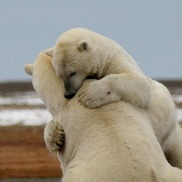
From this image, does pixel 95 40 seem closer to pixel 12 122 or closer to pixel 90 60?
pixel 90 60

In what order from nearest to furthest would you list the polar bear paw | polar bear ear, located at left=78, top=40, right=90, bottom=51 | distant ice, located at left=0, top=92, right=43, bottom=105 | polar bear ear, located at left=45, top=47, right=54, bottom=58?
the polar bear paw → polar bear ear, located at left=78, top=40, right=90, bottom=51 → polar bear ear, located at left=45, top=47, right=54, bottom=58 → distant ice, located at left=0, top=92, right=43, bottom=105

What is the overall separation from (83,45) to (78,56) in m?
0.09

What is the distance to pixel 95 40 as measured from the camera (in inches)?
181

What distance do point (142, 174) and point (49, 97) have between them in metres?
0.61

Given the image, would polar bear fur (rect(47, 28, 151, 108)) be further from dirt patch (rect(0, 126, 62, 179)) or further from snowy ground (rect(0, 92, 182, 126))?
snowy ground (rect(0, 92, 182, 126))

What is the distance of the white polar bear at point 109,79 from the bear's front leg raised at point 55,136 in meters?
0.16

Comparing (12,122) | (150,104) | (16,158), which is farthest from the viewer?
(12,122)

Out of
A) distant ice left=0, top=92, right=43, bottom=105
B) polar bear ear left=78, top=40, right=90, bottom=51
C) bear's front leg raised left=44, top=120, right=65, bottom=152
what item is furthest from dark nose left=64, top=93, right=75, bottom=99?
distant ice left=0, top=92, right=43, bottom=105

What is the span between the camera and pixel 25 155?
13.7 m

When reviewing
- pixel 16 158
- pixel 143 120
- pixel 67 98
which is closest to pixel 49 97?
pixel 67 98

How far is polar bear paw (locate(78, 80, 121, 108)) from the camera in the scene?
4391 millimetres

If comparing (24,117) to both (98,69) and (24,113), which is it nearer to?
(24,113)

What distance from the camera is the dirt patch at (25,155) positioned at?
11500mm

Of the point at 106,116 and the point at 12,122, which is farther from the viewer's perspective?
the point at 12,122
